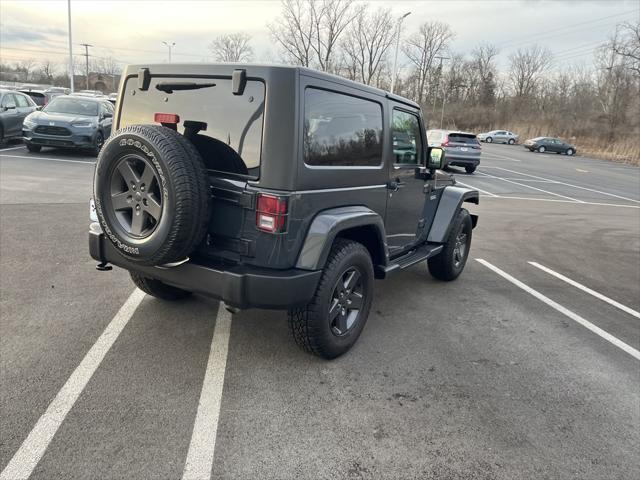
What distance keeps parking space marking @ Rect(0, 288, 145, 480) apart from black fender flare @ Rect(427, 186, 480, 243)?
319cm

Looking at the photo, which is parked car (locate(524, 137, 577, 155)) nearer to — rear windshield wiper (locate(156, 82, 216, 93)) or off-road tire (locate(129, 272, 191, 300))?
off-road tire (locate(129, 272, 191, 300))

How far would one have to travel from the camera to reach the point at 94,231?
3.50 metres

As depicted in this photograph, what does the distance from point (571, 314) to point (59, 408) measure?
4.67m

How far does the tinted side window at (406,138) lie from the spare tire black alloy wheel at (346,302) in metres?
1.22

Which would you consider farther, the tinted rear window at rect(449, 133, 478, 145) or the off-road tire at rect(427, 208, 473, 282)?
the tinted rear window at rect(449, 133, 478, 145)

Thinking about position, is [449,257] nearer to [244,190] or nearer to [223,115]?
[244,190]

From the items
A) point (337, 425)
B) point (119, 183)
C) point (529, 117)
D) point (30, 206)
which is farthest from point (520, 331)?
point (529, 117)

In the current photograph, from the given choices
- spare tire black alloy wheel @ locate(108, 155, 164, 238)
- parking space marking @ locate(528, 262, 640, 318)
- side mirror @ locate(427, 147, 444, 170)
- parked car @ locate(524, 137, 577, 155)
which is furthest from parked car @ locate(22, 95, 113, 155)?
parked car @ locate(524, 137, 577, 155)

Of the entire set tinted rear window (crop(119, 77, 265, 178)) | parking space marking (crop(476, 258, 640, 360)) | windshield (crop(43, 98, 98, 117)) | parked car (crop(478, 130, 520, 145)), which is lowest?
parking space marking (crop(476, 258, 640, 360))

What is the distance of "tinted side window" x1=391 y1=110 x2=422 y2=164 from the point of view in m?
4.25

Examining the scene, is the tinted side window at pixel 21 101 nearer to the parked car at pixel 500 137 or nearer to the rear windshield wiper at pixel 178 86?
the rear windshield wiper at pixel 178 86

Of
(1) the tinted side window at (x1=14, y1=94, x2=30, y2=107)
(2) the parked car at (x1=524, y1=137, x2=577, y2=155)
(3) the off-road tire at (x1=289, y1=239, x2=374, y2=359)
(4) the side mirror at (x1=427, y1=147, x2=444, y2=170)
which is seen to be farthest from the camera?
(2) the parked car at (x1=524, y1=137, x2=577, y2=155)

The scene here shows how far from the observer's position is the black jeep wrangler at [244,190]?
2889 millimetres

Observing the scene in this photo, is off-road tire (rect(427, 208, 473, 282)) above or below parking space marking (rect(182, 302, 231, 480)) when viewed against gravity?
above
